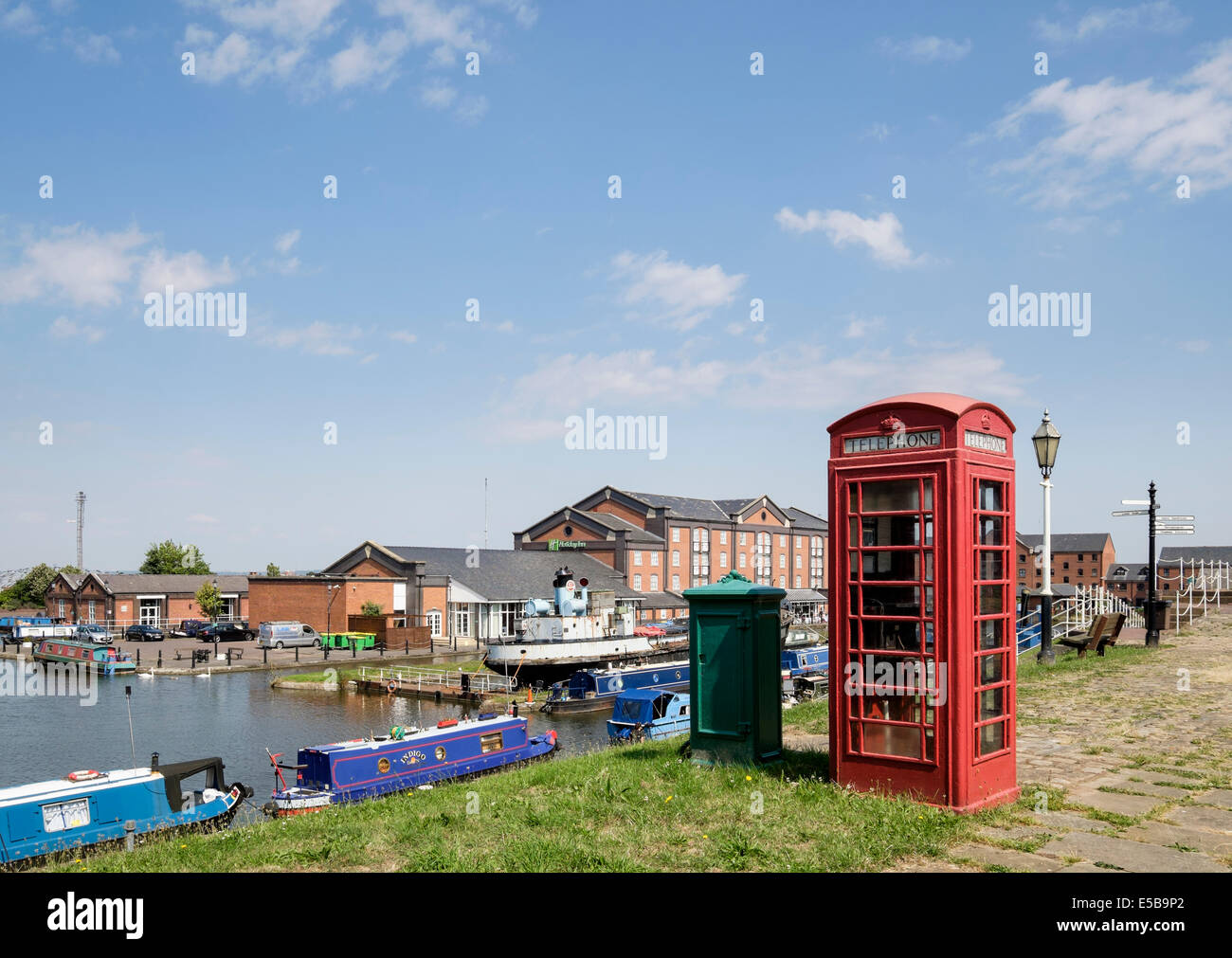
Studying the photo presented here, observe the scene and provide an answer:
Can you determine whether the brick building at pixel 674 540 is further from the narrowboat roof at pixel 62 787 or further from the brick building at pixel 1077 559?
the narrowboat roof at pixel 62 787

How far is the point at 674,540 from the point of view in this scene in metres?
81.6

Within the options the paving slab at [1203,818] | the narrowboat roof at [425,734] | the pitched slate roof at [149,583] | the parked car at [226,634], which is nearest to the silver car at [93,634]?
the parked car at [226,634]

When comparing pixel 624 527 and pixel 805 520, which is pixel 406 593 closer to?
pixel 624 527

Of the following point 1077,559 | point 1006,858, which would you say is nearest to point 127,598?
point 1006,858

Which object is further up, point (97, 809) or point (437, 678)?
point (97, 809)

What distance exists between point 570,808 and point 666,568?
71.2 m

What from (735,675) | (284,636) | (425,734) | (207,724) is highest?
(735,675)

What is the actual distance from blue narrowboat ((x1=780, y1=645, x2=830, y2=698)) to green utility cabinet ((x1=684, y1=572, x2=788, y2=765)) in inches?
1062

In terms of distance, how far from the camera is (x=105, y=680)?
46.5 m

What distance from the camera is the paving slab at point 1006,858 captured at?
745 cm

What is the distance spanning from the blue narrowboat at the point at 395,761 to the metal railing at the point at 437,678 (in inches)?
640

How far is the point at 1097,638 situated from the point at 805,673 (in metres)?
15.9

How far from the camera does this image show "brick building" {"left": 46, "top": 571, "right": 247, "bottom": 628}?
75.0m
